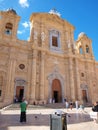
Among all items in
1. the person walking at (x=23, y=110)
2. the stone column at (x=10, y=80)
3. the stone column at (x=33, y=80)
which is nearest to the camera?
the person walking at (x=23, y=110)

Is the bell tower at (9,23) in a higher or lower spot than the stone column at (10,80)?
higher

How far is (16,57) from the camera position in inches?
680

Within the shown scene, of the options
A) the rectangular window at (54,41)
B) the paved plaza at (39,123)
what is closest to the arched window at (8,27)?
the rectangular window at (54,41)

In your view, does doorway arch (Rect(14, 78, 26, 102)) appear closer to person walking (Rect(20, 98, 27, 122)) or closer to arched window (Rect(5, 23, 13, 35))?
arched window (Rect(5, 23, 13, 35))

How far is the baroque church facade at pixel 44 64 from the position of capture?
16281mm

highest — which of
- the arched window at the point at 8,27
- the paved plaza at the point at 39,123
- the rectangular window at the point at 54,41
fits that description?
the arched window at the point at 8,27

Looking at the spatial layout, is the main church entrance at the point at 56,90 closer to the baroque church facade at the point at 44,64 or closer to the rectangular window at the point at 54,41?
the baroque church facade at the point at 44,64

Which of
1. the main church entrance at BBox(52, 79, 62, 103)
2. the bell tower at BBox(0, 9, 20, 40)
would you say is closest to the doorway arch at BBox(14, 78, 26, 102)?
the main church entrance at BBox(52, 79, 62, 103)

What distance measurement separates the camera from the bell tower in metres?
18.2

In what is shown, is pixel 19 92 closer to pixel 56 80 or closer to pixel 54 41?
pixel 56 80

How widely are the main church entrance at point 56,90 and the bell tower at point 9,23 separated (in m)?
8.71

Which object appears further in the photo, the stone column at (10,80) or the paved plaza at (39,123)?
the stone column at (10,80)

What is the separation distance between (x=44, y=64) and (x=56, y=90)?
423 cm

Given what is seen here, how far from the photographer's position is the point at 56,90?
1905cm
